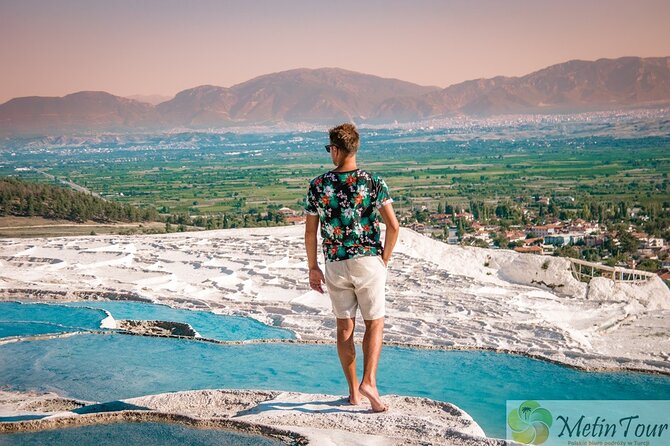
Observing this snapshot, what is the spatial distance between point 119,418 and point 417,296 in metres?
5.70

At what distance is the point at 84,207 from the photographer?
21953 mm

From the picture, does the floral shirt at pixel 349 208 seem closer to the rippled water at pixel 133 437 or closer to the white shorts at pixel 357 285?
the white shorts at pixel 357 285

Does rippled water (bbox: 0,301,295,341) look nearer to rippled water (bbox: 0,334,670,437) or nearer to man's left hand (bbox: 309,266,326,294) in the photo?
rippled water (bbox: 0,334,670,437)

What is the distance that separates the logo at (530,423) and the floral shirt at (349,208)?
1.38 metres

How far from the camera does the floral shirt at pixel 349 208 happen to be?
432 cm

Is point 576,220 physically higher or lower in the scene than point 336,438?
lower

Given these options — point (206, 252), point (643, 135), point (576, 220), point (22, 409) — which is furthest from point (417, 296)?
point (643, 135)

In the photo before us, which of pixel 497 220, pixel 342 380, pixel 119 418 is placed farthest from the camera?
pixel 497 220

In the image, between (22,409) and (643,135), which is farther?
(643,135)

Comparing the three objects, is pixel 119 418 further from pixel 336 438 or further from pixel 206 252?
pixel 206 252

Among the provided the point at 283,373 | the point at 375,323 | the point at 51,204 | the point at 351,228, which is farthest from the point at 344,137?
the point at 51,204

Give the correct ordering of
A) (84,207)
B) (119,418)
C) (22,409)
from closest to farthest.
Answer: (119,418), (22,409), (84,207)

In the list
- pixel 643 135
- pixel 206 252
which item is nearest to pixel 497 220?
pixel 206 252

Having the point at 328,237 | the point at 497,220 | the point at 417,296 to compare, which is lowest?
→ the point at 497,220
